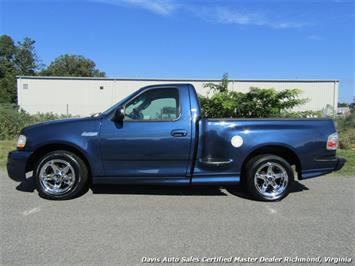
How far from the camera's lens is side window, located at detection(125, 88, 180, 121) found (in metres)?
6.36

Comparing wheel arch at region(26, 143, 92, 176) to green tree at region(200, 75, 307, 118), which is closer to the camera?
wheel arch at region(26, 143, 92, 176)

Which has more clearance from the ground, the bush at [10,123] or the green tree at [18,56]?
the green tree at [18,56]

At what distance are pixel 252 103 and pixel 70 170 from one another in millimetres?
6979

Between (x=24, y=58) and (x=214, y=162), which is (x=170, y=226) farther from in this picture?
(x=24, y=58)

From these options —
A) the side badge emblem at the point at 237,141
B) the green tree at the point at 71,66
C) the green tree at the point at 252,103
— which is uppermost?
the green tree at the point at 71,66

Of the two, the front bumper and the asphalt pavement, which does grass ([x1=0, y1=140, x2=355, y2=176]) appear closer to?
the asphalt pavement

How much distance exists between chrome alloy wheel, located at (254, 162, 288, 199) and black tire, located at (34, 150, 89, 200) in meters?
2.81

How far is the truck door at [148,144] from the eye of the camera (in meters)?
6.22

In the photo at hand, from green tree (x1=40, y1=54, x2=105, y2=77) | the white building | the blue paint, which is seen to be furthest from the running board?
green tree (x1=40, y1=54, x2=105, y2=77)

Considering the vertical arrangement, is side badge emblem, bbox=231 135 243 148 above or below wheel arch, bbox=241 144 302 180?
above

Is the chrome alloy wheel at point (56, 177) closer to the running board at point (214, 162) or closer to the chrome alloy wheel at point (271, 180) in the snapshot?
the running board at point (214, 162)

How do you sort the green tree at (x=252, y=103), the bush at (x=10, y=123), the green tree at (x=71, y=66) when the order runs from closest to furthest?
the green tree at (x=252, y=103)
the bush at (x=10, y=123)
the green tree at (x=71, y=66)

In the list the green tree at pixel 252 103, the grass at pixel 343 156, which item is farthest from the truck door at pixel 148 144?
the green tree at pixel 252 103

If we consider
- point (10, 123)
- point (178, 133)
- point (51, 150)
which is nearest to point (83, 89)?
point (10, 123)
